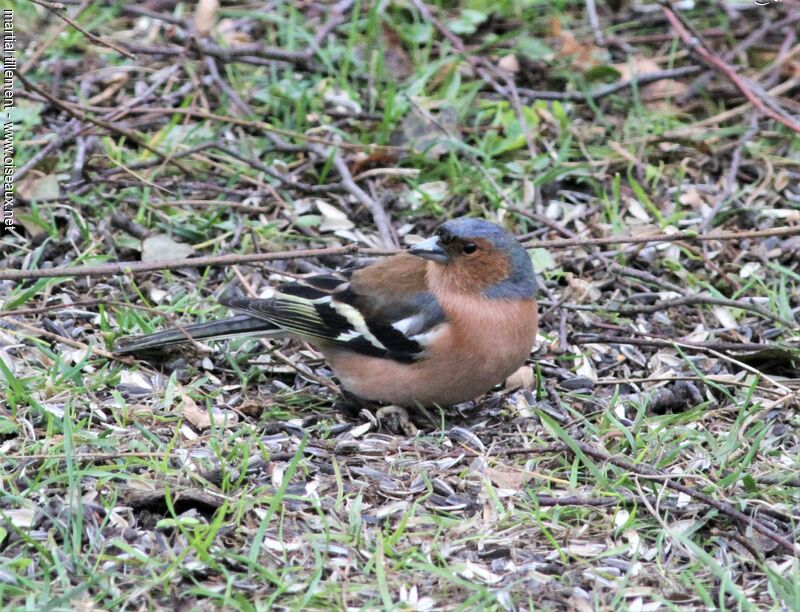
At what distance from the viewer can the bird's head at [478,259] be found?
433 cm

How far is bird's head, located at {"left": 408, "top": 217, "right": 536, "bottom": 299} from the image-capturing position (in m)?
4.33

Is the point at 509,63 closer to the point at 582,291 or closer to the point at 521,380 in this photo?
the point at 582,291

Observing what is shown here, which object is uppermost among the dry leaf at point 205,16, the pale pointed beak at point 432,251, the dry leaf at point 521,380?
the dry leaf at point 205,16

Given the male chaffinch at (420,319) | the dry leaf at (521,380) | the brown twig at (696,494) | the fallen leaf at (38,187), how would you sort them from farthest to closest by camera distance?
1. the fallen leaf at (38,187)
2. the dry leaf at (521,380)
3. the male chaffinch at (420,319)
4. the brown twig at (696,494)

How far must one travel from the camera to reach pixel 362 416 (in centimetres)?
438

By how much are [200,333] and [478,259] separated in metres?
1.17

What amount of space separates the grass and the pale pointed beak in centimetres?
61

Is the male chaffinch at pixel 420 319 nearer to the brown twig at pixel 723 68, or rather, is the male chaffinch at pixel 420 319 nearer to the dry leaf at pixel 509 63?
the brown twig at pixel 723 68

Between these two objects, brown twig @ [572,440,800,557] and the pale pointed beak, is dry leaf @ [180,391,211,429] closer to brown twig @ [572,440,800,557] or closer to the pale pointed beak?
the pale pointed beak

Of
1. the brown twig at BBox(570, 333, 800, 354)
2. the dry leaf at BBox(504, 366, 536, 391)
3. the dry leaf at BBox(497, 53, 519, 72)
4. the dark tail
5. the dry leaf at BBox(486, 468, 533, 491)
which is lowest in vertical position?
the dry leaf at BBox(504, 366, 536, 391)

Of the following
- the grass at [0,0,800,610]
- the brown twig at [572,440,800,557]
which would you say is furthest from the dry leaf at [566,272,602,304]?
the brown twig at [572,440,800,557]

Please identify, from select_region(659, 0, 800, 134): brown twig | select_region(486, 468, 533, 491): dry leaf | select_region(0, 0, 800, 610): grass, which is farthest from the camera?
select_region(659, 0, 800, 134): brown twig

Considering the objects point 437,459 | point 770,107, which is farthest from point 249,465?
point 770,107

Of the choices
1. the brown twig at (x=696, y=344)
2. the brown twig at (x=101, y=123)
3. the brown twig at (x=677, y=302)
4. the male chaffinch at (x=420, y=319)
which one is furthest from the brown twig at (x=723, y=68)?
the brown twig at (x=101, y=123)
